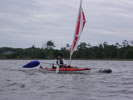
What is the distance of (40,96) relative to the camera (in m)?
10.4

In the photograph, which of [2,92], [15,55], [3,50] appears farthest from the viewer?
[3,50]

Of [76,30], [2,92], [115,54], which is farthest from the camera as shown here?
[115,54]

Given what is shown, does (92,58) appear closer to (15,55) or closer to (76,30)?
(15,55)

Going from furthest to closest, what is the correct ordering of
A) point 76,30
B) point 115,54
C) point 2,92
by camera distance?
point 115,54
point 76,30
point 2,92

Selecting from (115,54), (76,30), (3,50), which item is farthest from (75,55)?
(76,30)

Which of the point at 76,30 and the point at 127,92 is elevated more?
the point at 76,30

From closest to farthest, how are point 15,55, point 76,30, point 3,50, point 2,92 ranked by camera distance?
point 2,92 < point 76,30 < point 15,55 < point 3,50

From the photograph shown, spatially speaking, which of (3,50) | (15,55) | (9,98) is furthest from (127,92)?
(3,50)

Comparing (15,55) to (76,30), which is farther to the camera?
(15,55)

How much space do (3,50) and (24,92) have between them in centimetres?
10734

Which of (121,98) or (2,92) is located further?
(2,92)

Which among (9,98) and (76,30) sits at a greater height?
(76,30)

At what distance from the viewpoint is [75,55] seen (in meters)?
86.4

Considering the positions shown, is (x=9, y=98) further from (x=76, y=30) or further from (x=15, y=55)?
(x=15, y=55)
